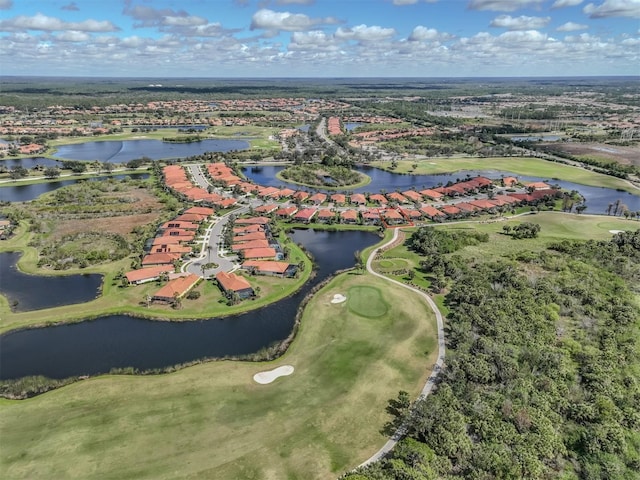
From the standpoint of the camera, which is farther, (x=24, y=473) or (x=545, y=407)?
(x=545, y=407)

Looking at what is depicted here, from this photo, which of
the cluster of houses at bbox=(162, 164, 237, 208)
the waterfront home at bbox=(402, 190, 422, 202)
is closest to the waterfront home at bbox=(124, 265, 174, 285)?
the cluster of houses at bbox=(162, 164, 237, 208)

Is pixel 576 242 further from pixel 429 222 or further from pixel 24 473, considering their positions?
pixel 24 473

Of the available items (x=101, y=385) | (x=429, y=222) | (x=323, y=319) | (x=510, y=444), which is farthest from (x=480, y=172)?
(x=101, y=385)

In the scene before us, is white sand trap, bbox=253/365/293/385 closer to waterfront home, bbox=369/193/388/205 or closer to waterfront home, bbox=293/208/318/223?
waterfront home, bbox=293/208/318/223

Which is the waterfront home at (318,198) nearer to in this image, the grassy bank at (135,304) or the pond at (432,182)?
the pond at (432,182)

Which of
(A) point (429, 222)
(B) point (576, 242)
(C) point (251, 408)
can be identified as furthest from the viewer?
(A) point (429, 222)

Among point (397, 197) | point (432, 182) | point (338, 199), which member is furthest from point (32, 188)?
point (432, 182)

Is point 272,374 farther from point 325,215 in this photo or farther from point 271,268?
point 325,215
